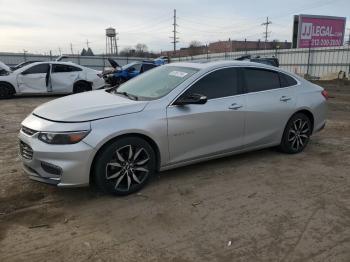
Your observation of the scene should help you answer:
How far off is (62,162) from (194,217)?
1.55 meters

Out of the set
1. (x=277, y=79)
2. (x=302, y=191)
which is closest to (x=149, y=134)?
(x=302, y=191)

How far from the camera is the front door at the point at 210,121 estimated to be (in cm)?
470

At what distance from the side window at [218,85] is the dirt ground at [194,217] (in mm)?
1123

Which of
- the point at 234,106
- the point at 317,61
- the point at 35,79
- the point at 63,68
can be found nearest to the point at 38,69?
the point at 35,79

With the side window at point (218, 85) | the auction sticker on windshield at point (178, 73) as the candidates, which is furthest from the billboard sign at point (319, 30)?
the auction sticker on windshield at point (178, 73)

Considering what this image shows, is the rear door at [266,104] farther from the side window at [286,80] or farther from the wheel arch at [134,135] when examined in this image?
the wheel arch at [134,135]

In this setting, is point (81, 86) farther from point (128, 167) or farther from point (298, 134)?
point (128, 167)

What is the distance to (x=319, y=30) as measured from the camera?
37562 mm

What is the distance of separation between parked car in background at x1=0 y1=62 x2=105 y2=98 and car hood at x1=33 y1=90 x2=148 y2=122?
32.6ft

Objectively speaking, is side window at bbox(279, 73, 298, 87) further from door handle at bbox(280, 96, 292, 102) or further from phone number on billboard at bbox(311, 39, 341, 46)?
phone number on billboard at bbox(311, 39, 341, 46)

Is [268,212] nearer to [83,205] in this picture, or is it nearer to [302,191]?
[302,191]

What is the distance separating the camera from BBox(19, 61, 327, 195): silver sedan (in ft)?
13.3

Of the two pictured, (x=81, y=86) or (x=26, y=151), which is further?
(x=81, y=86)

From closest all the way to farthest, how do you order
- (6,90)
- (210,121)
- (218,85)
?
1. (210,121)
2. (218,85)
3. (6,90)
